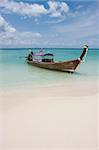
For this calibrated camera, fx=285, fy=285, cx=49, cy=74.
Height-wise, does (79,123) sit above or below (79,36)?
below

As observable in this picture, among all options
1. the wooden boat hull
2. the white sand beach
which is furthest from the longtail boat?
the white sand beach

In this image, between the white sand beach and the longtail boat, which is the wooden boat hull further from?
the white sand beach

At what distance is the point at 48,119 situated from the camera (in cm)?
179

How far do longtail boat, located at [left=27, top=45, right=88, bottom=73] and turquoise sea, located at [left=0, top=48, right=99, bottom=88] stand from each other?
0.02 meters

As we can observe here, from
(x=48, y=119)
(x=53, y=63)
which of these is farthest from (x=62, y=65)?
(x=48, y=119)

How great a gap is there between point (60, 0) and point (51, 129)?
0.81 meters

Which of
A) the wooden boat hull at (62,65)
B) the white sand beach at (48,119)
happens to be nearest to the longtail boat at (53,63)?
the wooden boat hull at (62,65)

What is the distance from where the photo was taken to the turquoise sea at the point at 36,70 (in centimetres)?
180

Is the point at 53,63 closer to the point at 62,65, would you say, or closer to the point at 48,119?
the point at 62,65

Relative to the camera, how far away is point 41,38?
5.98 ft

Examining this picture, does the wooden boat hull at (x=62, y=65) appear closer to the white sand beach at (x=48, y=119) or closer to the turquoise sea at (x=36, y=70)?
the turquoise sea at (x=36, y=70)

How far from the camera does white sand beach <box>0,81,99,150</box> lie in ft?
5.86

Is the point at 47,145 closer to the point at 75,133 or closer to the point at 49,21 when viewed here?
the point at 75,133

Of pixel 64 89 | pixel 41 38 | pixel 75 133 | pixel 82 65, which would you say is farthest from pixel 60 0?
pixel 75 133
